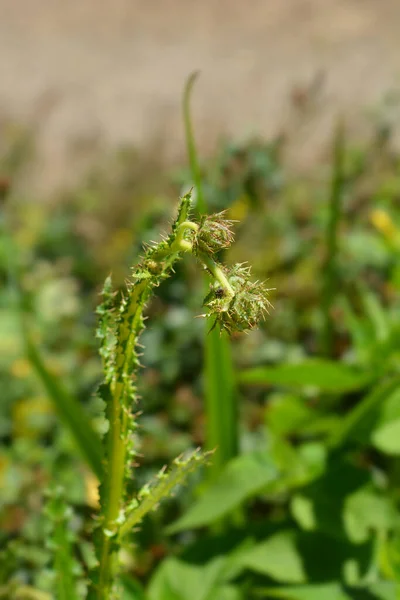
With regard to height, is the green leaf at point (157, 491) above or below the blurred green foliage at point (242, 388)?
below

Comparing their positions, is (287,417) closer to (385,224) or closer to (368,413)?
(368,413)

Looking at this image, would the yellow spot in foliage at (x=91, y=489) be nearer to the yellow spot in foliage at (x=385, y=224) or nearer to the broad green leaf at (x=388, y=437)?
the broad green leaf at (x=388, y=437)

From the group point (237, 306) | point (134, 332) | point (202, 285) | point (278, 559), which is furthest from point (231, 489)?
point (202, 285)

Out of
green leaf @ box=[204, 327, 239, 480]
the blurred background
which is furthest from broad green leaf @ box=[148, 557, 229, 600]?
green leaf @ box=[204, 327, 239, 480]

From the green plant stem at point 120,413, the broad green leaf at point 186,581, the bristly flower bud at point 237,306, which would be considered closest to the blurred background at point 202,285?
the broad green leaf at point 186,581

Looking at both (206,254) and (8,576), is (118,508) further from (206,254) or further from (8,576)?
(8,576)

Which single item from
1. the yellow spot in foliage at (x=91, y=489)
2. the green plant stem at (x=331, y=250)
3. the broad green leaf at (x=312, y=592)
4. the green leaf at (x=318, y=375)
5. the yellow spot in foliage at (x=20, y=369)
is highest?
the yellow spot in foliage at (x=20, y=369)

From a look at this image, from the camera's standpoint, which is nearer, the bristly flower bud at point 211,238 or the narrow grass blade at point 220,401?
the bristly flower bud at point 211,238
